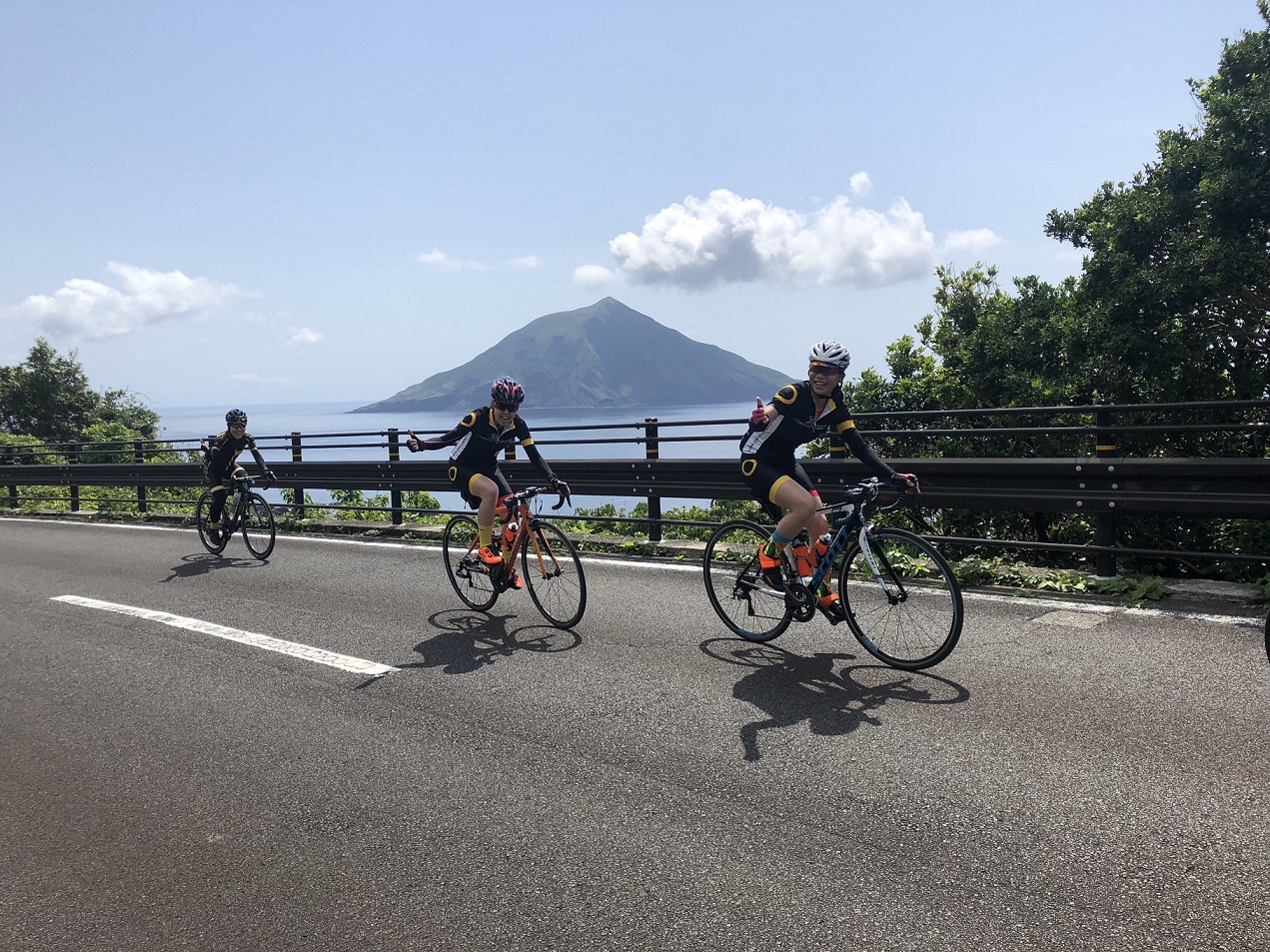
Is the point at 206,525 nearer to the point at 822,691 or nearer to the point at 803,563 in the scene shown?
the point at 803,563

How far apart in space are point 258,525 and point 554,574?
623 cm

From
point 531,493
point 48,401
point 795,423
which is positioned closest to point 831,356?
point 795,423

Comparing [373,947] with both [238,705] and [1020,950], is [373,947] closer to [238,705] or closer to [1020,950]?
[1020,950]

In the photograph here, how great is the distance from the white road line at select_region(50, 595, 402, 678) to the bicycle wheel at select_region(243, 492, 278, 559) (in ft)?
7.88

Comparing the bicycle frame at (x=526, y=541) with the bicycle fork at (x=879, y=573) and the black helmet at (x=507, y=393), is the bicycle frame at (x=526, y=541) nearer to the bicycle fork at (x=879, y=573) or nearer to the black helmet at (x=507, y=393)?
the black helmet at (x=507, y=393)

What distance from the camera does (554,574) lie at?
7.00 meters

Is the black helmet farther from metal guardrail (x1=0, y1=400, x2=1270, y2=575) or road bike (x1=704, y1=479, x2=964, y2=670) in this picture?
metal guardrail (x1=0, y1=400, x2=1270, y2=575)

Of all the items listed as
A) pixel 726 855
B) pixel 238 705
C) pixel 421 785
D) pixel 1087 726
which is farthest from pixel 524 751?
pixel 1087 726

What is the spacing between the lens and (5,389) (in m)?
55.5

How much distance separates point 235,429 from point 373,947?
1037 cm

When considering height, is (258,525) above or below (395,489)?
below

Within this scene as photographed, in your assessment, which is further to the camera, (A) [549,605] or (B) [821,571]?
(A) [549,605]

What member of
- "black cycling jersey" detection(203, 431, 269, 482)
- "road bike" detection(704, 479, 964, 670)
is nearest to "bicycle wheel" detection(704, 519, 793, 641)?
"road bike" detection(704, 479, 964, 670)

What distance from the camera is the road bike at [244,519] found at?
11.3 m
